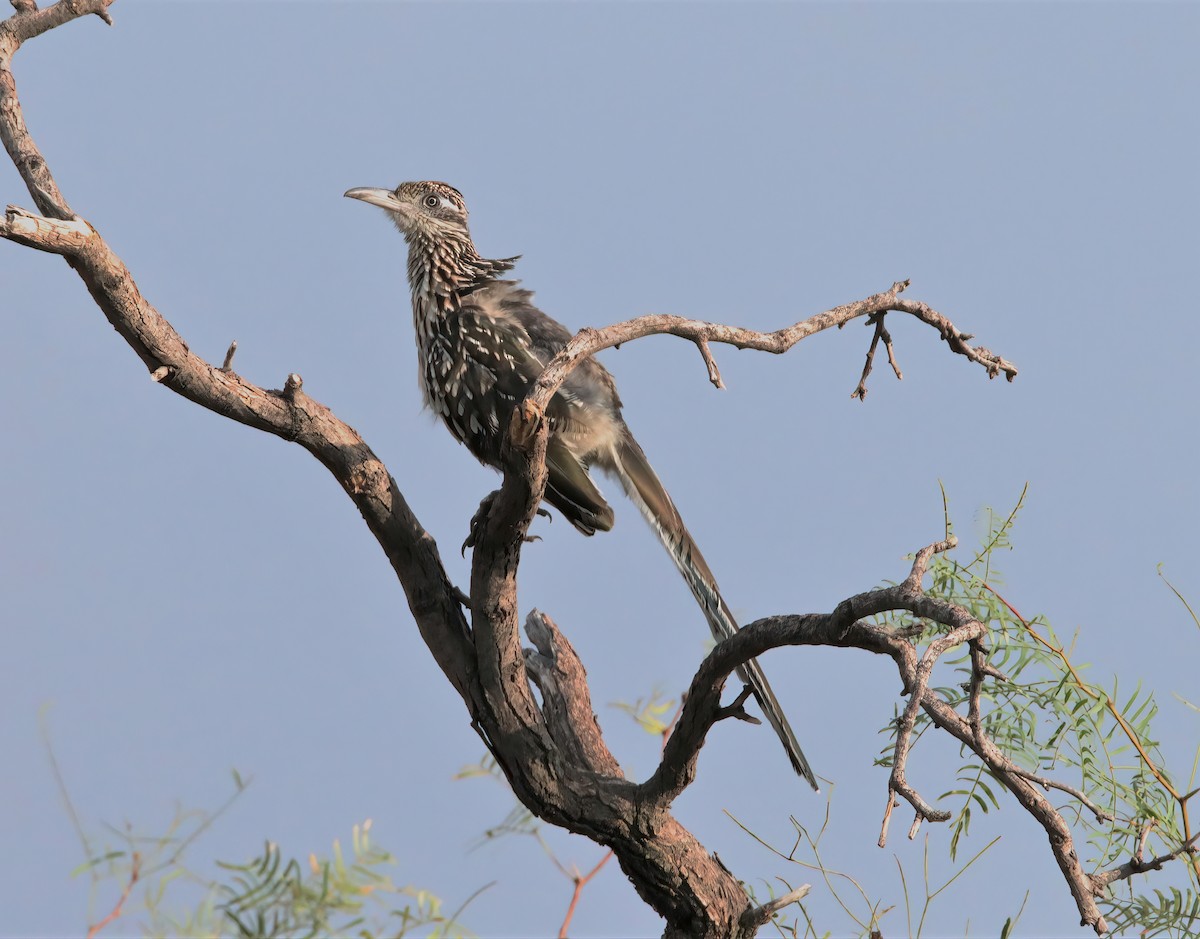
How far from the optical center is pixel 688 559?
156 inches

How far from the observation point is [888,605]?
279 centimetres

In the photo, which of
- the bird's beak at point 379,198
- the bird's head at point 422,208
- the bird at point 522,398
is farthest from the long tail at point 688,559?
the bird's beak at point 379,198

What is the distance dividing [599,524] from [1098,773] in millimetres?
1644

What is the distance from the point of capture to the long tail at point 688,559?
3.72 m

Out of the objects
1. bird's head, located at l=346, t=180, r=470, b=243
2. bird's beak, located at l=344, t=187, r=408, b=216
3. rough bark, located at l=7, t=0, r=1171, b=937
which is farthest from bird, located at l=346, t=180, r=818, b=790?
rough bark, located at l=7, t=0, r=1171, b=937

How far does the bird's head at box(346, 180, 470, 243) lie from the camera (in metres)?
4.84

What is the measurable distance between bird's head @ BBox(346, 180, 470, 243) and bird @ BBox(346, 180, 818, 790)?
18 cm

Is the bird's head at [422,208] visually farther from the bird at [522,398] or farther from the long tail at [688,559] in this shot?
the long tail at [688,559]

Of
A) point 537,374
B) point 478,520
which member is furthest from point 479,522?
point 537,374

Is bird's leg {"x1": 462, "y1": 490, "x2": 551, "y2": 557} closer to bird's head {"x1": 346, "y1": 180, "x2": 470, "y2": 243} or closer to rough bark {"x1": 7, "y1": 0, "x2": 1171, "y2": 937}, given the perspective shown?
rough bark {"x1": 7, "y1": 0, "x2": 1171, "y2": 937}

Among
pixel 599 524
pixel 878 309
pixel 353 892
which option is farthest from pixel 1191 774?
pixel 353 892

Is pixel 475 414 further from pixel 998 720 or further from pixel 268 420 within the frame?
pixel 998 720

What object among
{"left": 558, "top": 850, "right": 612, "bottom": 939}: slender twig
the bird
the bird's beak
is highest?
the bird's beak

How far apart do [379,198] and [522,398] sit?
1397 millimetres
